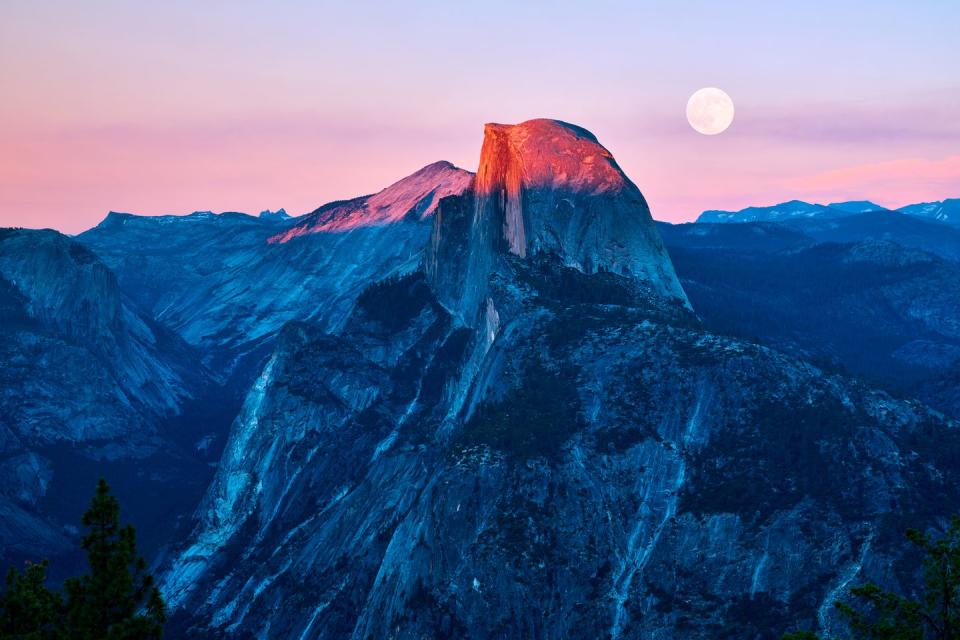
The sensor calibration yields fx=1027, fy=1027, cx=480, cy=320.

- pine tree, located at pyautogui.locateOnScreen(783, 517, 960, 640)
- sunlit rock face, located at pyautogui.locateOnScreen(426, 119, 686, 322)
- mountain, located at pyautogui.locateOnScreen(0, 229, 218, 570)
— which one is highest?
sunlit rock face, located at pyautogui.locateOnScreen(426, 119, 686, 322)

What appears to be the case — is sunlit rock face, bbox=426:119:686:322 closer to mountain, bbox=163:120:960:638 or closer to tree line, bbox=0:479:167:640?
mountain, bbox=163:120:960:638

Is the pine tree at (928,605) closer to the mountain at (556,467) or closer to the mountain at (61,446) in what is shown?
the mountain at (556,467)

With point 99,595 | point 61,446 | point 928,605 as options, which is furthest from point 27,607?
point 61,446

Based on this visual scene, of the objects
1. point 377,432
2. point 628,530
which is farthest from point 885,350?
point 628,530

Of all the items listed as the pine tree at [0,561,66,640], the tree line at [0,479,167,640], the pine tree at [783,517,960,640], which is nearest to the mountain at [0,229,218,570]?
the tree line at [0,479,167,640]

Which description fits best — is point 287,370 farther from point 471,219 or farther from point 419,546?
point 419,546

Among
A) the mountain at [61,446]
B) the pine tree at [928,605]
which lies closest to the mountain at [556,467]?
the mountain at [61,446]
